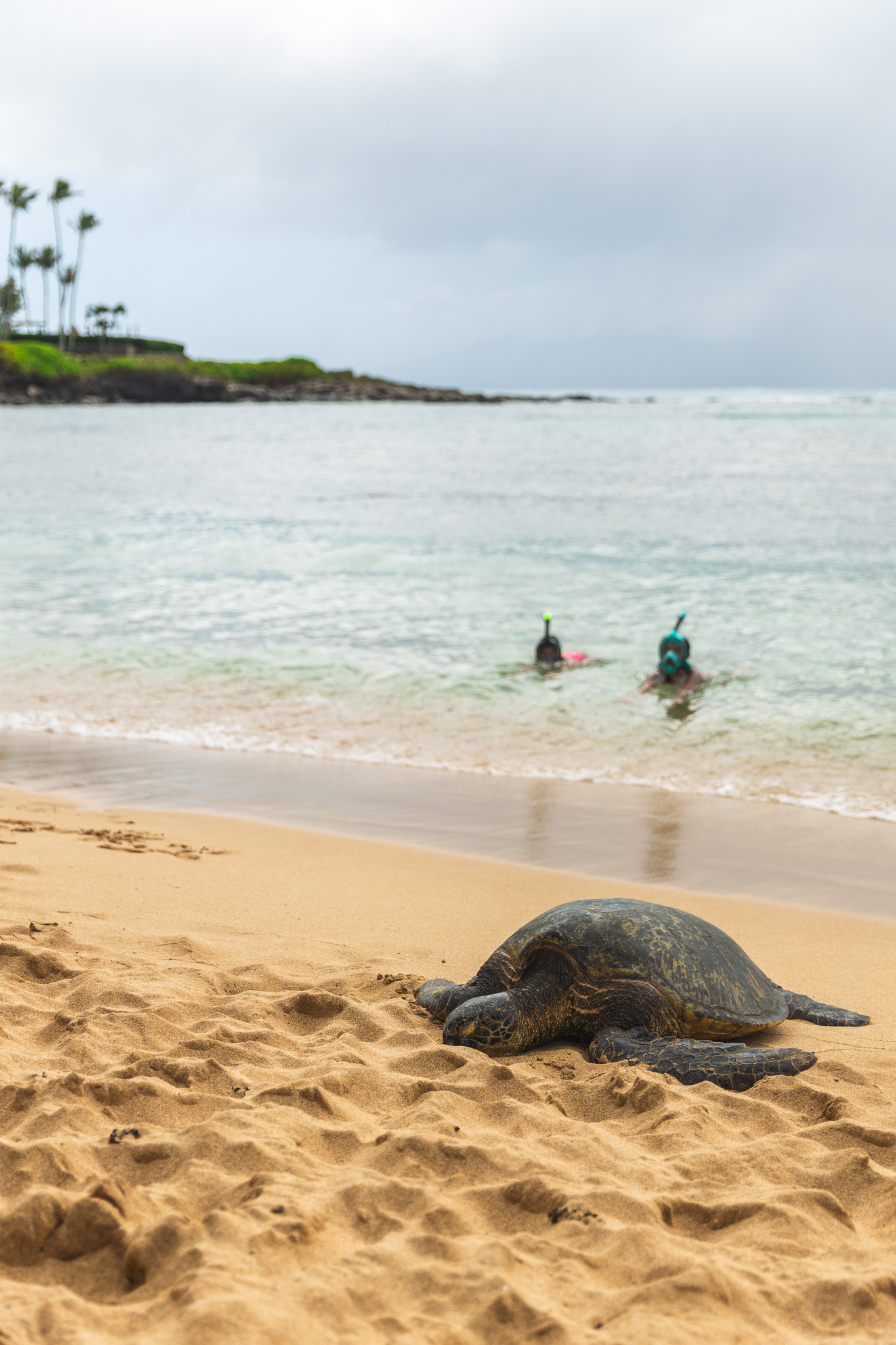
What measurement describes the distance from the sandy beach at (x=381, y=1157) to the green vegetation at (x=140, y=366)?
8365 cm

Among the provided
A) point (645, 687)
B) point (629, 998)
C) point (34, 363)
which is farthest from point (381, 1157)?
point (34, 363)

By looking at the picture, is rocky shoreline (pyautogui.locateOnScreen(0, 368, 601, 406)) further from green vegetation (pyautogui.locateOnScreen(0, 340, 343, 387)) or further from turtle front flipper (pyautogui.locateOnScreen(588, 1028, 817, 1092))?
turtle front flipper (pyautogui.locateOnScreen(588, 1028, 817, 1092))

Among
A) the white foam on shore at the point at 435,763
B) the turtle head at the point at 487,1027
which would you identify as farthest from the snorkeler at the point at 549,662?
the turtle head at the point at 487,1027

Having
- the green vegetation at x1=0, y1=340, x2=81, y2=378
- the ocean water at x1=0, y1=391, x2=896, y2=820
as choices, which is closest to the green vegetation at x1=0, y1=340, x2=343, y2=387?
the green vegetation at x1=0, y1=340, x2=81, y2=378

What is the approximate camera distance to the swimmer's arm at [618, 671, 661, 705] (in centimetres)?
963

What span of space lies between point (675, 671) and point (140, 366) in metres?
87.2

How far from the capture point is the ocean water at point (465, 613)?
326 inches

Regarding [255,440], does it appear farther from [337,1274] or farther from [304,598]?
[337,1274]

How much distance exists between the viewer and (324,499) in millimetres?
28016

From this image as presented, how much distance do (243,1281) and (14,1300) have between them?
18.2 inches

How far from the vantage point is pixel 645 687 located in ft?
32.6

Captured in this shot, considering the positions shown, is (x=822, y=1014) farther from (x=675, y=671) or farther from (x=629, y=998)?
(x=675, y=671)

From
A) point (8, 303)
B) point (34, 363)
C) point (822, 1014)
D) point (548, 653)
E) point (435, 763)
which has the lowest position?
point (435, 763)

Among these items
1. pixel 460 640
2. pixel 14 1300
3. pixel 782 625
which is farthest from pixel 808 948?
pixel 782 625
